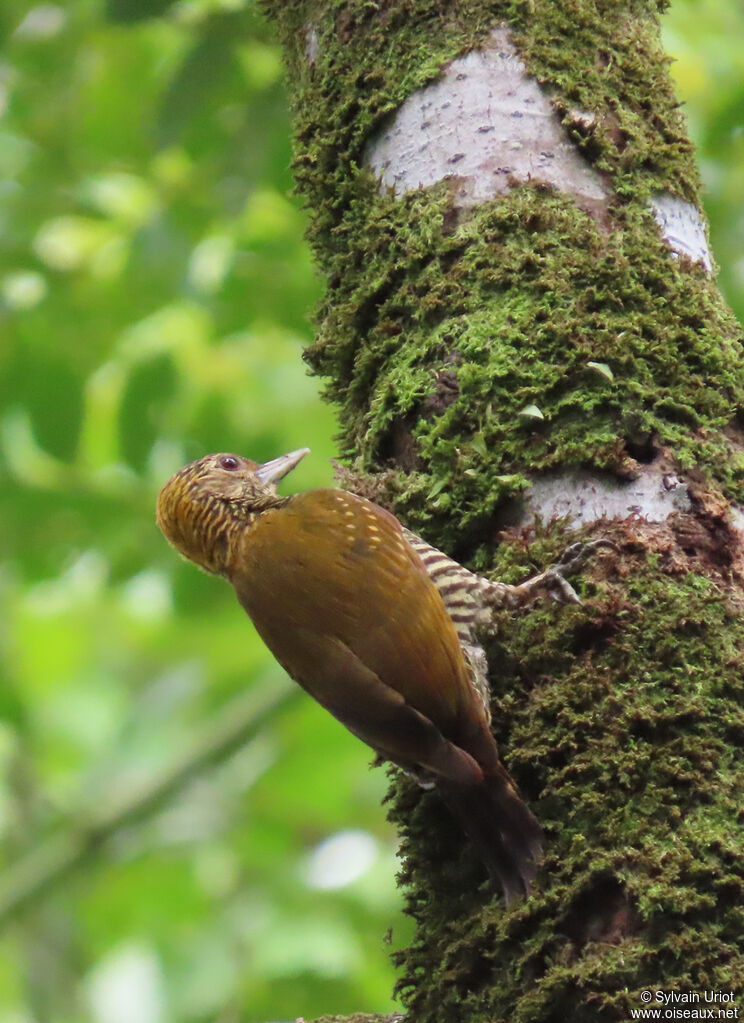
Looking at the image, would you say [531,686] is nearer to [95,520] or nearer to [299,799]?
[95,520]

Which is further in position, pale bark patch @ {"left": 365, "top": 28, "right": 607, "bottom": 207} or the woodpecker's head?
the woodpecker's head

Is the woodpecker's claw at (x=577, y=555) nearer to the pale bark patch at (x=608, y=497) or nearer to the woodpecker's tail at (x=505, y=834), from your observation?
the pale bark patch at (x=608, y=497)

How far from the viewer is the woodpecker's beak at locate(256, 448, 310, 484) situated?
12.3 ft

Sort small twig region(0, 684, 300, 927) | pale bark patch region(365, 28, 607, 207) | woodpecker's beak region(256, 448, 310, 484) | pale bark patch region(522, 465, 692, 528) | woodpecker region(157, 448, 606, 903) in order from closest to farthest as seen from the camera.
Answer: woodpecker region(157, 448, 606, 903) < pale bark patch region(522, 465, 692, 528) < pale bark patch region(365, 28, 607, 207) < woodpecker's beak region(256, 448, 310, 484) < small twig region(0, 684, 300, 927)

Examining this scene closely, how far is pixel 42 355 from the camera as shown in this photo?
13.8 ft

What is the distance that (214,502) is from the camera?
11.7 feet

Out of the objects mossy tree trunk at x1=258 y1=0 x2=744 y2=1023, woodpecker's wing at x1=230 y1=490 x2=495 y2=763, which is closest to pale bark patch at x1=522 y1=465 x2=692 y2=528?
mossy tree trunk at x1=258 y1=0 x2=744 y2=1023

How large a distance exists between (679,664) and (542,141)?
126 cm

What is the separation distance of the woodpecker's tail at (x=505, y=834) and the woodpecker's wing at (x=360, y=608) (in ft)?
0.36

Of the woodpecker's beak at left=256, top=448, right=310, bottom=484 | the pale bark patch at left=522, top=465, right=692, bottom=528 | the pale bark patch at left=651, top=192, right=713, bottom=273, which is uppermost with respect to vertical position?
the woodpecker's beak at left=256, top=448, right=310, bottom=484

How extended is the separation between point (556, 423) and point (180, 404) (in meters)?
2.09

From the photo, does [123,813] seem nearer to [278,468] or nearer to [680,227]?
[278,468]

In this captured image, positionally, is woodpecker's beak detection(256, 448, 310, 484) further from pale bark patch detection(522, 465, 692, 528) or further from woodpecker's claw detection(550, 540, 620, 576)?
woodpecker's claw detection(550, 540, 620, 576)

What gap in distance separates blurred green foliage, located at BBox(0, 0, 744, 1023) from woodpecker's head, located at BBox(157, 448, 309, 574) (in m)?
0.53
